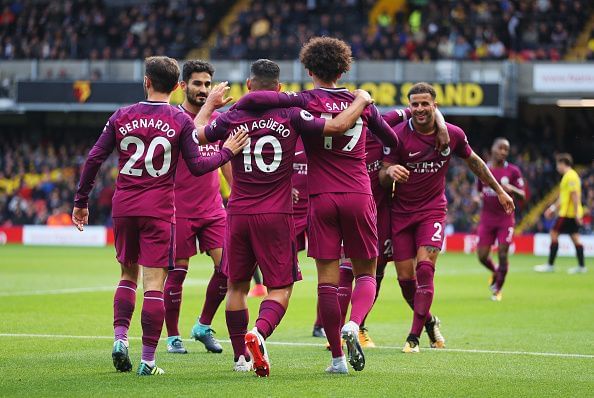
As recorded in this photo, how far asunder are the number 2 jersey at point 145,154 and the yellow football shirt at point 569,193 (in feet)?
53.0

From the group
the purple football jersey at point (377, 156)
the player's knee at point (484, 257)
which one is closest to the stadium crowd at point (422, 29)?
the player's knee at point (484, 257)

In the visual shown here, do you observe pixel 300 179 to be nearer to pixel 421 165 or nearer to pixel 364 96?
pixel 421 165

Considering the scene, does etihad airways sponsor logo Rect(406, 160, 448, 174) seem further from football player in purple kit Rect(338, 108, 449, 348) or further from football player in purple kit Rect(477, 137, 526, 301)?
football player in purple kit Rect(477, 137, 526, 301)

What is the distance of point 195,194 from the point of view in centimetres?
1045

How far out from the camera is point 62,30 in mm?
43125

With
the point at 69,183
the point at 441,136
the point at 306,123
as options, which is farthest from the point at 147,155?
the point at 69,183

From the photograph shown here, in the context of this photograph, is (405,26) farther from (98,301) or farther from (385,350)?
(385,350)

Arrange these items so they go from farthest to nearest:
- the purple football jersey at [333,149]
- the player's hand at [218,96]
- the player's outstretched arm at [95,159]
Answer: the player's hand at [218,96], the purple football jersey at [333,149], the player's outstretched arm at [95,159]

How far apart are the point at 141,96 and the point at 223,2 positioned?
6.93 m

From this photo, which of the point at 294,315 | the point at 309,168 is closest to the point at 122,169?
the point at 309,168

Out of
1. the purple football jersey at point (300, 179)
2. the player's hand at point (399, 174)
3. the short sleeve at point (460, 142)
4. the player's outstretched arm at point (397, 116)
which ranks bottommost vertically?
the purple football jersey at point (300, 179)

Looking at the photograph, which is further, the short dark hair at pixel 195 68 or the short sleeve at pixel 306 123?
the short dark hair at pixel 195 68

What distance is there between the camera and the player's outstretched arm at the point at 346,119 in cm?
817

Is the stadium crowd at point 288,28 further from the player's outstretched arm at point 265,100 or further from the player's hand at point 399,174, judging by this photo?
the player's outstretched arm at point 265,100
